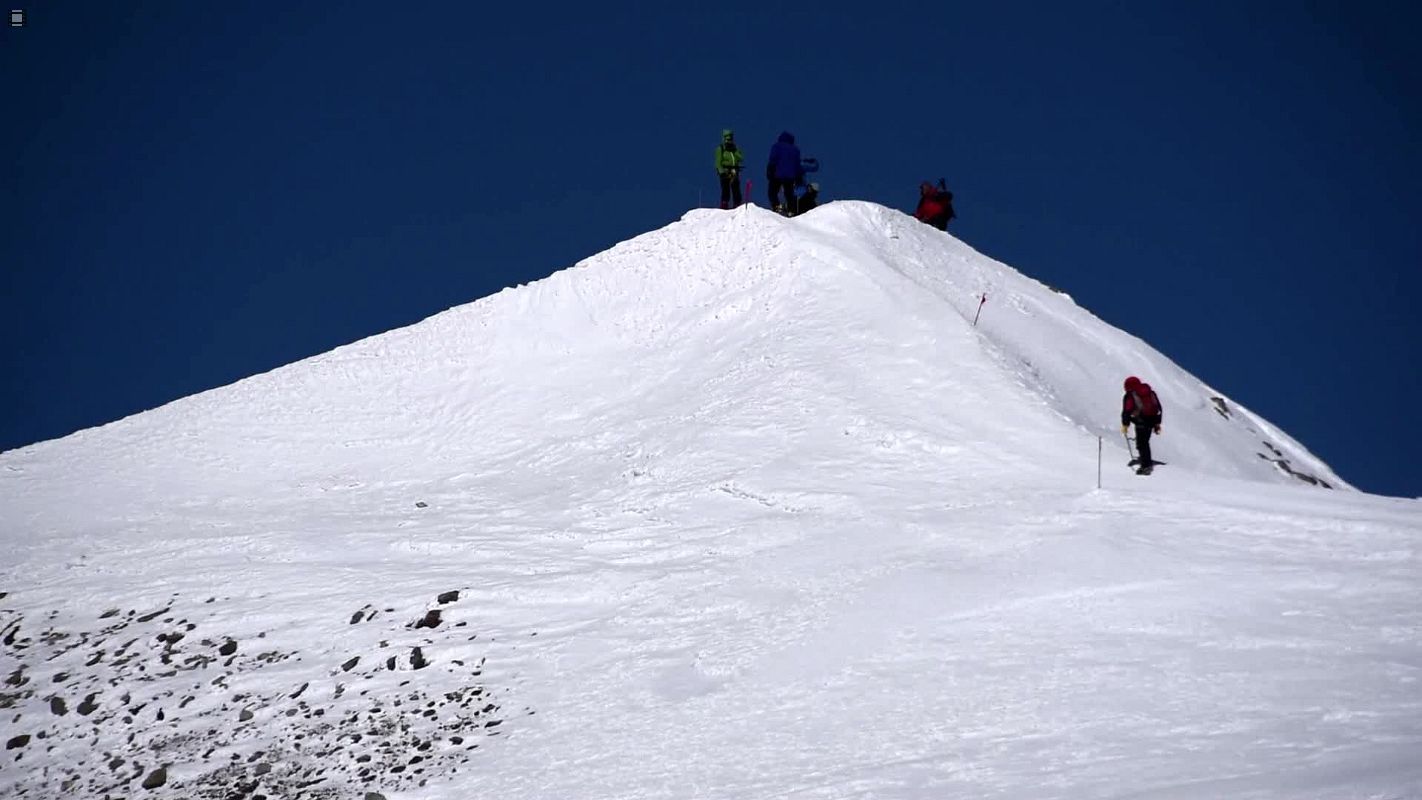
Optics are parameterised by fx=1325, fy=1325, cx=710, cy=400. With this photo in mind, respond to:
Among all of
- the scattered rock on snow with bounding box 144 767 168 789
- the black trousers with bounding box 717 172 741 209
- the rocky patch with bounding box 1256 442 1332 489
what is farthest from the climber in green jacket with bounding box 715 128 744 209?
the scattered rock on snow with bounding box 144 767 168 789

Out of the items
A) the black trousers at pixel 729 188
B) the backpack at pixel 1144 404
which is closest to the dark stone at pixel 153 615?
the backpack at pixel 1144 404

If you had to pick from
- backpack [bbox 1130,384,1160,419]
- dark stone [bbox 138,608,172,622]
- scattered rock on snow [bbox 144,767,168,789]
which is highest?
backpack [bbox 1130,384,1160,419]

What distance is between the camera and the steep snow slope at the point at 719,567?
39.0 ft

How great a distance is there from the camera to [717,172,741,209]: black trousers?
29.8 meters

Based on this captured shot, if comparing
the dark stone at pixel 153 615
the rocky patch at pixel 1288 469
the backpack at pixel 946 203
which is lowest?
the dark stone at pixel 153 615

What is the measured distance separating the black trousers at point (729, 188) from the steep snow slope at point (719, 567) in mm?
1873

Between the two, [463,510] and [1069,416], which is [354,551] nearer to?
[463,510]

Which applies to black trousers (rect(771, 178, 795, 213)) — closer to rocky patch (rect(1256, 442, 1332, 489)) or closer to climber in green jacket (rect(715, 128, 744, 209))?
climber in green jacket (rect(715, 128, 744, 209))

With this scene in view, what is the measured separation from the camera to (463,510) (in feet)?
67.7

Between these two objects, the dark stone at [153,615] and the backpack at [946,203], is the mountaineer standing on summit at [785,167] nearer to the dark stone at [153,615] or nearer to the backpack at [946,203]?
the backpack at [946,203]

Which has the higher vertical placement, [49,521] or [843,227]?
[843,227]

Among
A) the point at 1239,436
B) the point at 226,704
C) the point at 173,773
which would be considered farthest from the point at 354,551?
the point at 1239,436

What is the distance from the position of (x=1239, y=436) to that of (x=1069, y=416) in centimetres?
546

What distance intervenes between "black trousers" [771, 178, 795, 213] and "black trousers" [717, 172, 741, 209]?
79cm
